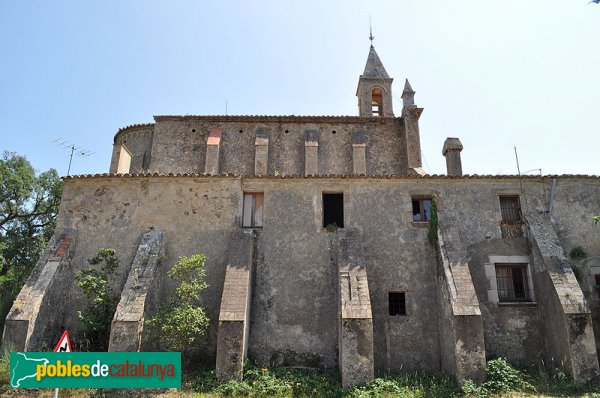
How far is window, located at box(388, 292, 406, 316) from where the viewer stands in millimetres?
14398

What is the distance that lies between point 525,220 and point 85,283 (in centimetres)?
1559

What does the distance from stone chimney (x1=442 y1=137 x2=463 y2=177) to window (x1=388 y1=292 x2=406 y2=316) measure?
8.01m

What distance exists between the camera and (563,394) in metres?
11.4

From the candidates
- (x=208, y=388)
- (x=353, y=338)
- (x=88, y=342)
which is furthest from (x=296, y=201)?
(x=88, y=342)

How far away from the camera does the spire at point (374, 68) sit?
84.9 ft

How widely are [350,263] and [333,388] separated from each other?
155 inches

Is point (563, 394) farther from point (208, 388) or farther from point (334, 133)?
point (334, 133)

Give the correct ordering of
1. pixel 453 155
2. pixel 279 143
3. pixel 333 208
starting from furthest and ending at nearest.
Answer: pixel 279 143 < pixel 453 155 < pixel 333 208

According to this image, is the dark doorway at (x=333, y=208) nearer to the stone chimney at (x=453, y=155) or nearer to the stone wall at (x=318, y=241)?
the stone wall at (x=318, y=241)

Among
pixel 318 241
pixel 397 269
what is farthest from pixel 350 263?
pixel 397 269

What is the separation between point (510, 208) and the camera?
623 inches

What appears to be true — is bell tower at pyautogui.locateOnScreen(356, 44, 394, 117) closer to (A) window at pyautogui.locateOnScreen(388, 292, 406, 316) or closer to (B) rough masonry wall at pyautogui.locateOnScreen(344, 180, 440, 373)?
(B) rough masonry wall at pyautogui.locateOnScreen(344, 180, 440, 373)

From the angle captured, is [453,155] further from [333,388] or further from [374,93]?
[333,388]

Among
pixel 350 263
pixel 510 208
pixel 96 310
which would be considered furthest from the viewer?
pixel 510 208
